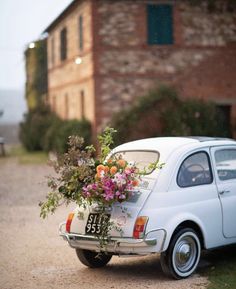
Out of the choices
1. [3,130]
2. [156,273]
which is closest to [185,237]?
[156,273]

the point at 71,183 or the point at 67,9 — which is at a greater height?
the point at 67,9

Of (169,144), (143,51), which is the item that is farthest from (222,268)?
(143,51)

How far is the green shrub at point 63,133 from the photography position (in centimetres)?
2330

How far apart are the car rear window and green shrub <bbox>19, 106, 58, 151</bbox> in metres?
20.6

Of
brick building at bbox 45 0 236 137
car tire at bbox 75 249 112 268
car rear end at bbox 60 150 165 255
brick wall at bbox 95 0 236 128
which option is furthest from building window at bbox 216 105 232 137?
car rear end at bbox 60 150 165 255

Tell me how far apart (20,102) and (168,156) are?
61809 mm

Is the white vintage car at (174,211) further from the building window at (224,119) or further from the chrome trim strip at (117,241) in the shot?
the building window at (224,119)

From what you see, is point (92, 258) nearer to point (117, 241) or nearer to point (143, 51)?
point (117, 241)

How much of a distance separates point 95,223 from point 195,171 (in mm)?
1439

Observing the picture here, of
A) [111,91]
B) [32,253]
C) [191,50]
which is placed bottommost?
[32,253]

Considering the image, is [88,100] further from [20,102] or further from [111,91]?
[20,102]

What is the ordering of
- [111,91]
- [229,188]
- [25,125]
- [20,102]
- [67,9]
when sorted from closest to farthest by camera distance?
1. [229,188]
2. [111,91]
3. [67,9]
4. [25,125]
5. [20,102]

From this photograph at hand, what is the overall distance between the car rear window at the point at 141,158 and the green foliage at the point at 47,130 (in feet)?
46.9

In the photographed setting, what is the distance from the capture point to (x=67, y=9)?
2645cm
